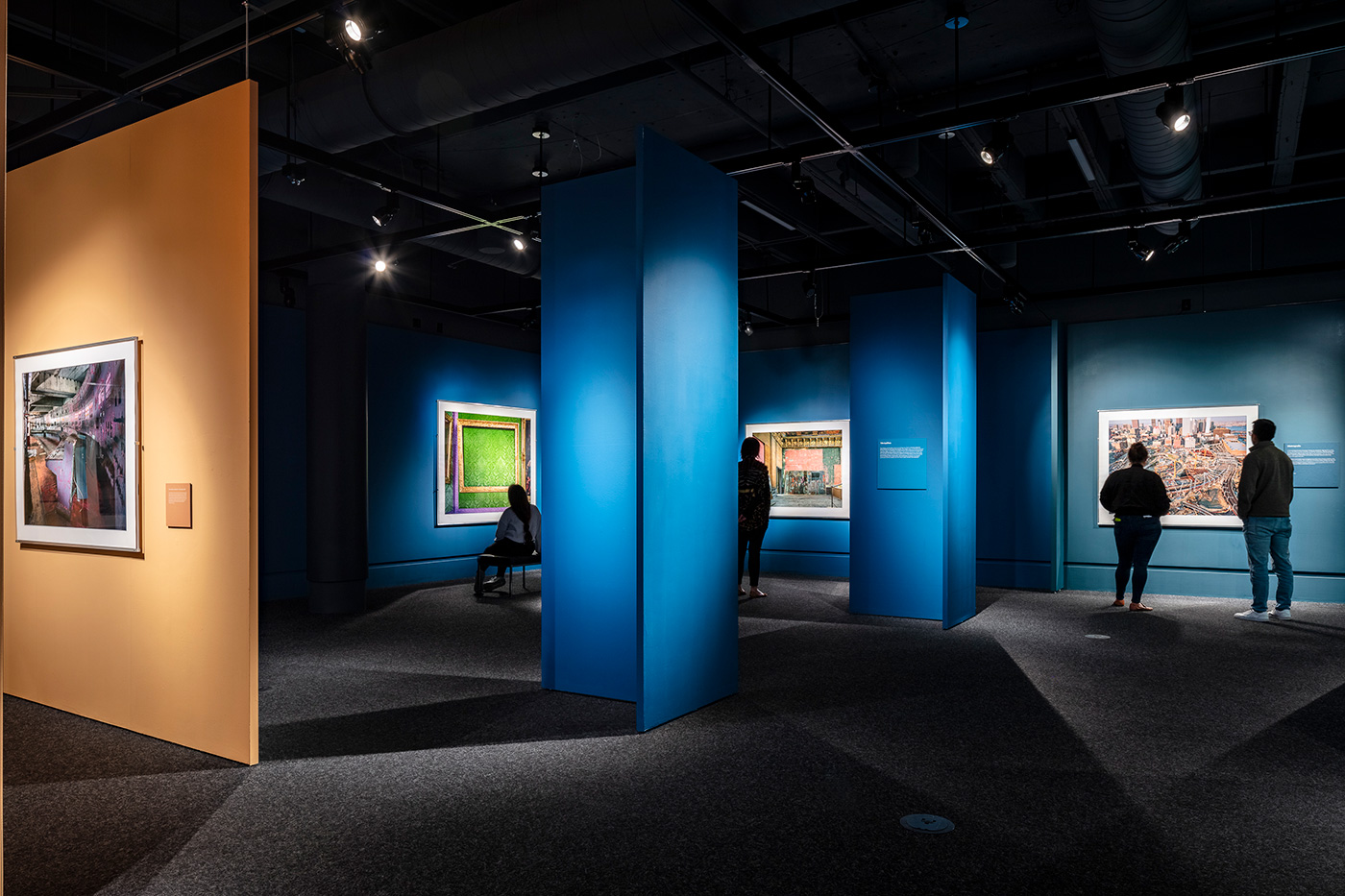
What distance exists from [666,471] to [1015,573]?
7.73m

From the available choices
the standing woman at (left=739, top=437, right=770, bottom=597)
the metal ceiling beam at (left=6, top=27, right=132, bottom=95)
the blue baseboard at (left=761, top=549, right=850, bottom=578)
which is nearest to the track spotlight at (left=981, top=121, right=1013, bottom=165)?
the standing woman at (left=739, top=437, right=770, bottom=597)

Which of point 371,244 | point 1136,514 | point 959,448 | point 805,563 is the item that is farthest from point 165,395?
point 805,563

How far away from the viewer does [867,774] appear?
166 inches

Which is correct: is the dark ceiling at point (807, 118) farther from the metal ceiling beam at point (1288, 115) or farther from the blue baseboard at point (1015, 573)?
the blue baseboard at point (1015, 573)

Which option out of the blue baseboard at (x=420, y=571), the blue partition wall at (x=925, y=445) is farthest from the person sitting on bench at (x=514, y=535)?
the blue partition wall at (x=925, y=445)

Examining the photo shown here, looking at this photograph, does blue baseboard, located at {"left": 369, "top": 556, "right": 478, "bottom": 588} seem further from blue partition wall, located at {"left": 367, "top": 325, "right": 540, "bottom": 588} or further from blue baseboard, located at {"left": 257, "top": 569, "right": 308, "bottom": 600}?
blue baseboard, located at {"left": 257, "top": 569, "right": 308, "bottom": 600}

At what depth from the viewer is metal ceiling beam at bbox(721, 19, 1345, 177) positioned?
5.04m

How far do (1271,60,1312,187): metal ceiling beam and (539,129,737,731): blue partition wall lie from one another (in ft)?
14.5

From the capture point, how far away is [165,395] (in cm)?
473

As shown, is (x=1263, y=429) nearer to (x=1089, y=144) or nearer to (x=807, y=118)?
(x=1089, y=144)

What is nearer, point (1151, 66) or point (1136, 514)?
point (1151, 66)

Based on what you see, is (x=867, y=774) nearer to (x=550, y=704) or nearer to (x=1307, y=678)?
(x=550, y=704)

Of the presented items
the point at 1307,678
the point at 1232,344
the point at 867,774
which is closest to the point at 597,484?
the point at 867,774

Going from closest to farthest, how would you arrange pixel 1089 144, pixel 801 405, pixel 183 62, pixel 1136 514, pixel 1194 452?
pixel 183 62
pixel 1089 144
pixel 1136 514
pixel 1194 452
pixel 801 405
